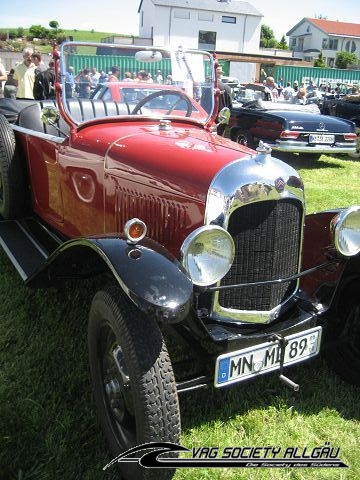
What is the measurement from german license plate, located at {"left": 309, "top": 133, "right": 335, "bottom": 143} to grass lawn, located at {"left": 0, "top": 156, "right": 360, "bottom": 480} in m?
6.21

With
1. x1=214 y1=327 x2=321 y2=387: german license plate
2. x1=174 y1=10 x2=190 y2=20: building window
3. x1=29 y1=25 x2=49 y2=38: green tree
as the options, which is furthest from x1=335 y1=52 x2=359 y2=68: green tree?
x1=214 y1=327 x2=321 y2=387: german license plate

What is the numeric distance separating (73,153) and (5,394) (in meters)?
1.53

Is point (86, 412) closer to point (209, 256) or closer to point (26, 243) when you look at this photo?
point (209, 256)

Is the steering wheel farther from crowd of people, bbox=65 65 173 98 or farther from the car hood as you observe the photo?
the car hood

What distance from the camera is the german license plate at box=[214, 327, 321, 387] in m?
2.00

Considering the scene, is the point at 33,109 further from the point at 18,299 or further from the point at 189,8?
A: the point at 189,8

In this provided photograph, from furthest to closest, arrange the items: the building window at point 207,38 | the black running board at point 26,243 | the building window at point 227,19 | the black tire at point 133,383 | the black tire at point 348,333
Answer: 1. the building window at point 227,19
2. the building window at point 207,38
3. the black running board at point 26,243
4. the black tire at point 348,333
5. the black tire at point 133,383

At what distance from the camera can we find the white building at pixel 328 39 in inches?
2447

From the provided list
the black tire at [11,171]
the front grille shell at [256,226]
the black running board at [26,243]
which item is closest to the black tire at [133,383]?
the front grille shell at [256,226]

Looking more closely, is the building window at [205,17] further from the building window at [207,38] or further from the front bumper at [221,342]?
the front bumper at [221,342]

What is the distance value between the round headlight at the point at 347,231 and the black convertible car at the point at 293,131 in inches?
235

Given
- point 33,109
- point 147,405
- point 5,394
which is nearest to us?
point 147,405

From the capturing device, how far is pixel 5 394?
2406 millimetres

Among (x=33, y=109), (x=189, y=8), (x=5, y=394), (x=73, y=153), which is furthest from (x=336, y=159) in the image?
(x=189, y=8)
